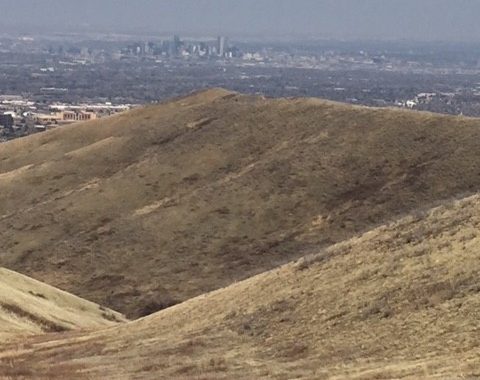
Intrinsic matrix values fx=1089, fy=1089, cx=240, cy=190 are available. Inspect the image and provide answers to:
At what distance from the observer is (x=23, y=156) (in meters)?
92.0

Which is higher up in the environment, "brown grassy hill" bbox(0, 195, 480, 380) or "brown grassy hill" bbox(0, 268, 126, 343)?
"brown grassy hill" bbox(0, 195, 480, 380)

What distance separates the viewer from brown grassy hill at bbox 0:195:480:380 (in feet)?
81.4

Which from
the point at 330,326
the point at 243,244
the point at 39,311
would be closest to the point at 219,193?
the point at 243,244

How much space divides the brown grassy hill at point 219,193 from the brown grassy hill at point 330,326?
18.0 meters

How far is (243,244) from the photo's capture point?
5947cm

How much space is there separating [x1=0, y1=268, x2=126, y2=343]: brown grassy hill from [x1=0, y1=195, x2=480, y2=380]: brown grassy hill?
3219 mm

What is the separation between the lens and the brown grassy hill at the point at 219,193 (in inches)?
2281

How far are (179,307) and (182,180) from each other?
33.5 meters

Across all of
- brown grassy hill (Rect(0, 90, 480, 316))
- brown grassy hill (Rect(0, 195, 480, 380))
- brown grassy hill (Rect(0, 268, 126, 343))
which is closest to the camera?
brown grassy hill (Rect(0, 195, 480, 380))

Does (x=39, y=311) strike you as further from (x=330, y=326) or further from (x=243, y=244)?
(x=243, y=244)

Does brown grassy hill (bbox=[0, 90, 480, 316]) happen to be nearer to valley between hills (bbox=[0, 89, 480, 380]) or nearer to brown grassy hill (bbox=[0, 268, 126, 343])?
valley between hills (bbox=[0, 89, 480, 380])

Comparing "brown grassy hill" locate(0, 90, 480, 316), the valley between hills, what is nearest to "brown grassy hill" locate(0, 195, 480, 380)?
the valley between hills

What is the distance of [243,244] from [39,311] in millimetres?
18371

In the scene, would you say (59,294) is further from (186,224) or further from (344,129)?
(344,129)
